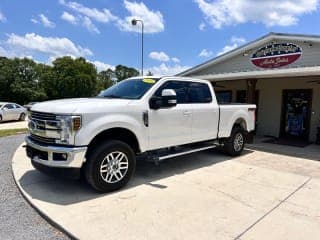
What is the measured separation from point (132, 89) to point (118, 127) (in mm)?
1228

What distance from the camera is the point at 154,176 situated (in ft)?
18.9

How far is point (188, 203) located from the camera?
14.2ft

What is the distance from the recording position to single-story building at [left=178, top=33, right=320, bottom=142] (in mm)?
10031

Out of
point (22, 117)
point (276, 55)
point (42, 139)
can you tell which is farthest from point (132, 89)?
point (22, 117)

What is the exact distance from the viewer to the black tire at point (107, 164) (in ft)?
14.6

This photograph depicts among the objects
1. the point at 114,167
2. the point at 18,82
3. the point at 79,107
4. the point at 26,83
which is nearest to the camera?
the point at 79,107

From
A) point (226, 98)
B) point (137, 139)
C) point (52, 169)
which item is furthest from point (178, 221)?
point (226, 98)

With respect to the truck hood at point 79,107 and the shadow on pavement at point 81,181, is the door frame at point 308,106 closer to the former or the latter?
the shadow on pavement at point 81,181

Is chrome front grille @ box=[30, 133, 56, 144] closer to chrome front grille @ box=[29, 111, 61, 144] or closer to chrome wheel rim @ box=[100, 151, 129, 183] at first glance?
chrome front grille @ box=[29, 111, 61, 144]

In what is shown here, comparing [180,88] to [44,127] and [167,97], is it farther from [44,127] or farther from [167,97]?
[44,127]

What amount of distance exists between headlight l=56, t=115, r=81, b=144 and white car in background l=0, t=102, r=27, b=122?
18.0m

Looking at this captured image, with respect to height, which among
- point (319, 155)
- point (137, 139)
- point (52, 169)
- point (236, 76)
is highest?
point (236, 76)

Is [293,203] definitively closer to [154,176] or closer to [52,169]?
[154,176]

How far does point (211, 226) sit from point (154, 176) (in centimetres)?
229
